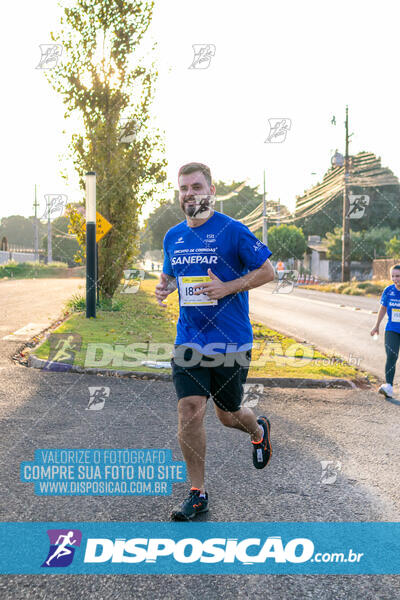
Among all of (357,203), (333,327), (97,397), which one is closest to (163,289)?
(97,397)

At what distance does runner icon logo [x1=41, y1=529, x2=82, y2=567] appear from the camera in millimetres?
3055

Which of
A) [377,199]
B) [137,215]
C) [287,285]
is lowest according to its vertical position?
[287,285]

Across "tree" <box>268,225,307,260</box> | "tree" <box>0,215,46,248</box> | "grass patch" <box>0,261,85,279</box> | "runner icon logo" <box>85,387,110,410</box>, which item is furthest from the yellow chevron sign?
"tree" <box>0,215,46,248</box>

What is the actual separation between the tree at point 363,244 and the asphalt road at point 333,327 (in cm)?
3005

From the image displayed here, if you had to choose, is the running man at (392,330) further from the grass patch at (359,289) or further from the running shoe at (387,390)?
the grass patch at (359,289)

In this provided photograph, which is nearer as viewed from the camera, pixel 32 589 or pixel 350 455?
pixel 32 589

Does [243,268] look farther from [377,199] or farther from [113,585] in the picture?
[377,199]

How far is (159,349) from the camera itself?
10406 millimetres

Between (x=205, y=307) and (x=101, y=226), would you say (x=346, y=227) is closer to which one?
(x=101, y=226)

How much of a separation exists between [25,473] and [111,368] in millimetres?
4166

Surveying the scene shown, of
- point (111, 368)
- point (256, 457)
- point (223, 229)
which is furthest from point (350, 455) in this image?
point (111, 368)

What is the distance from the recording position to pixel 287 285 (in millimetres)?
41000

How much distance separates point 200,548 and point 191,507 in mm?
390

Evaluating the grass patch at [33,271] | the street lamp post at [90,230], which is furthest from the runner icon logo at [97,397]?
the grass patch at [33,271]
